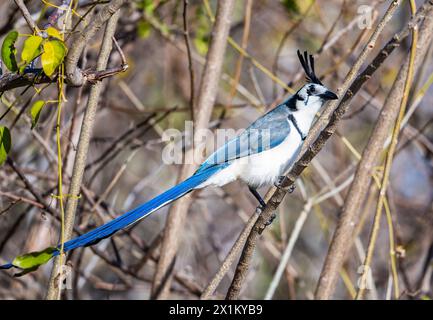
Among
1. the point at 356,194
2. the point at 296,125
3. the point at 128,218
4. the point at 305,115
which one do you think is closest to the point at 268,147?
the point at 296,125

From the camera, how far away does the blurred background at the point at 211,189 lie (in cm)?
404

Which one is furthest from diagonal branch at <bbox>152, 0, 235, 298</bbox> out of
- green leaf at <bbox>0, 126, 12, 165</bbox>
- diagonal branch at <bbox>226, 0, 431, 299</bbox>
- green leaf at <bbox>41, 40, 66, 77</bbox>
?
green leaf at <bbox>41, 40, 66, 77</bbox>

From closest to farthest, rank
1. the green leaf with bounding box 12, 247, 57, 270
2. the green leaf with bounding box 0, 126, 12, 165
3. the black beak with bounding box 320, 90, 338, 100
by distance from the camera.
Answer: the green leaf with bounding box 12, 247, 57, 270 → the green leaf with bounding box 0, 126, 12, 165 → the black beak with bounding box 320, 90, 338, 100

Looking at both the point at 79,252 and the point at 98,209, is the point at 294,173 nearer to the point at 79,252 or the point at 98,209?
the point at 98,209

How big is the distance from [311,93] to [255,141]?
0.44m

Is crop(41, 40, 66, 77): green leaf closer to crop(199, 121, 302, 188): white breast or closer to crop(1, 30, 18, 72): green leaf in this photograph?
crop(1, 30, 18, 72): green leaf

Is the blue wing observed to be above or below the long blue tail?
above

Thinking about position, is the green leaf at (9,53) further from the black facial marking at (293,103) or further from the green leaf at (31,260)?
the black facial marking at (293,103)

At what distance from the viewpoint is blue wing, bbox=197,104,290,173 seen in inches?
137

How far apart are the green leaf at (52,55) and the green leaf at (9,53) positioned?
4.9 inches

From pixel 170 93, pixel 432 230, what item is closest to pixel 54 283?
pixel 432 230

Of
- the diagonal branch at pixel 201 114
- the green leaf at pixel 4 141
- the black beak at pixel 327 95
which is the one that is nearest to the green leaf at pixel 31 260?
the green leaf at pixel 4 141

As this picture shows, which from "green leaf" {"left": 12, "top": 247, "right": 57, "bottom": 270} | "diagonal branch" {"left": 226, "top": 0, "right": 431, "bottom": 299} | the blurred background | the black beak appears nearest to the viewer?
"green leaf" {"left": 12, "top": 247, "right": 57, "bottom": 270}

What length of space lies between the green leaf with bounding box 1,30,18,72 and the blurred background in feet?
4.82
